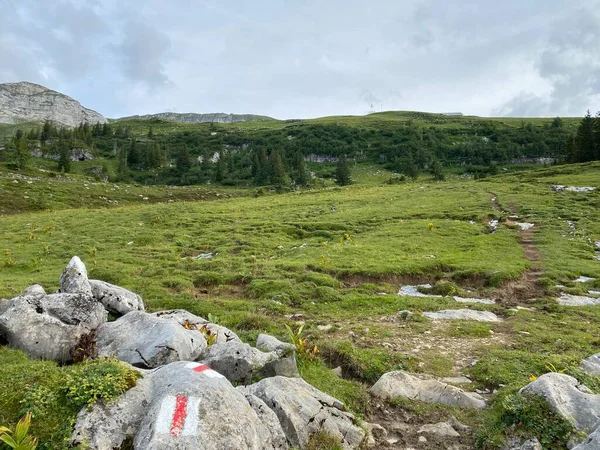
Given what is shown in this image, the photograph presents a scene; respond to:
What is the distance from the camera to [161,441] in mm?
5992

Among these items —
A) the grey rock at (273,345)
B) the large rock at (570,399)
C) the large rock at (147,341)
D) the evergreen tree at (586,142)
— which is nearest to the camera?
the large rock at (570,399)

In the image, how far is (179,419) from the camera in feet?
20.7

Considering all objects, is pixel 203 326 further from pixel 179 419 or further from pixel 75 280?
pixel 179 419

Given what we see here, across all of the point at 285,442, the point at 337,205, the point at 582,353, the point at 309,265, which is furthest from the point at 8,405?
the point at 337,205

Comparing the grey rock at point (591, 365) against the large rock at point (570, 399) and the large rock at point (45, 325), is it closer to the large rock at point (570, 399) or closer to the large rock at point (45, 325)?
the large rock at point (570, 399)

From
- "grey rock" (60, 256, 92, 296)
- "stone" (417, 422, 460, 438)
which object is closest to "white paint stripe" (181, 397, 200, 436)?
"stone" (417, 422, 460, 438)

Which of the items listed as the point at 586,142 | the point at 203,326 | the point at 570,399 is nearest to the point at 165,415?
the point at 203,326

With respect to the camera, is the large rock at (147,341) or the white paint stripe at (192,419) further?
the large rock at (147,341)

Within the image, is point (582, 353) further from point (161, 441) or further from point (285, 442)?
point (161, 441)

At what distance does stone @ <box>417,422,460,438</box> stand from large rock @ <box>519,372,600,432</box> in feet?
6.17

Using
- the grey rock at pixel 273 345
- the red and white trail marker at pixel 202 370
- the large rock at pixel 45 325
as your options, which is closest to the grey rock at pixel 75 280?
the large rock at pixel 45 325

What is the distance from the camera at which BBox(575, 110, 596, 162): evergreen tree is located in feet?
317

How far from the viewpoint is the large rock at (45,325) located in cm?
1034

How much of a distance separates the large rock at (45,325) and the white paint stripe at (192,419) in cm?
575
